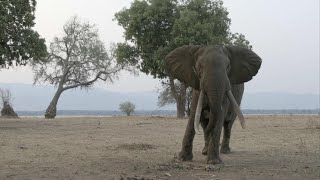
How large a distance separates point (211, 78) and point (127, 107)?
45571 mm

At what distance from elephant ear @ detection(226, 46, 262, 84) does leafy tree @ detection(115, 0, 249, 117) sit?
2218 cm

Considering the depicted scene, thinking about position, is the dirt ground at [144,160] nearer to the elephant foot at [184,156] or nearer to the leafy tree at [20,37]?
the elephant foot at [184,156]

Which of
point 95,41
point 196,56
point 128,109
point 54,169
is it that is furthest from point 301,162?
point 128,109

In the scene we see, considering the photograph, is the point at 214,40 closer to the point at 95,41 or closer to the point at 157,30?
the point at 157,30

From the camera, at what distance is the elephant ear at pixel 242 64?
35.9 feet

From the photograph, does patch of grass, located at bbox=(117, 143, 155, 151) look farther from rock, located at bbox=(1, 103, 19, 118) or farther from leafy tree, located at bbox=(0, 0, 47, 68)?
rock, located at bbox=(1, 103, 19, 118)

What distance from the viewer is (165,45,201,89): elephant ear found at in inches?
422

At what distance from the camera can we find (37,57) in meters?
24.9

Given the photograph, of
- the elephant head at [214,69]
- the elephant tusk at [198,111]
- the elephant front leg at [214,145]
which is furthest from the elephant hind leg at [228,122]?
the elephant tusk at [198,111]

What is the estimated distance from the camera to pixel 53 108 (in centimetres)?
4459

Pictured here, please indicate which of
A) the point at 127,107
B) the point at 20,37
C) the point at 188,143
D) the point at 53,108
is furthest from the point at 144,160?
the point at 127,107

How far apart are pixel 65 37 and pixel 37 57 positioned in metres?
21.9

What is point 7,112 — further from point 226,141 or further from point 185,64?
point 185,64

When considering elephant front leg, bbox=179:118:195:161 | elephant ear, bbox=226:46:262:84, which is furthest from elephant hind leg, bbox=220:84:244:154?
elephant front leg, bbox=179:118:195:161
